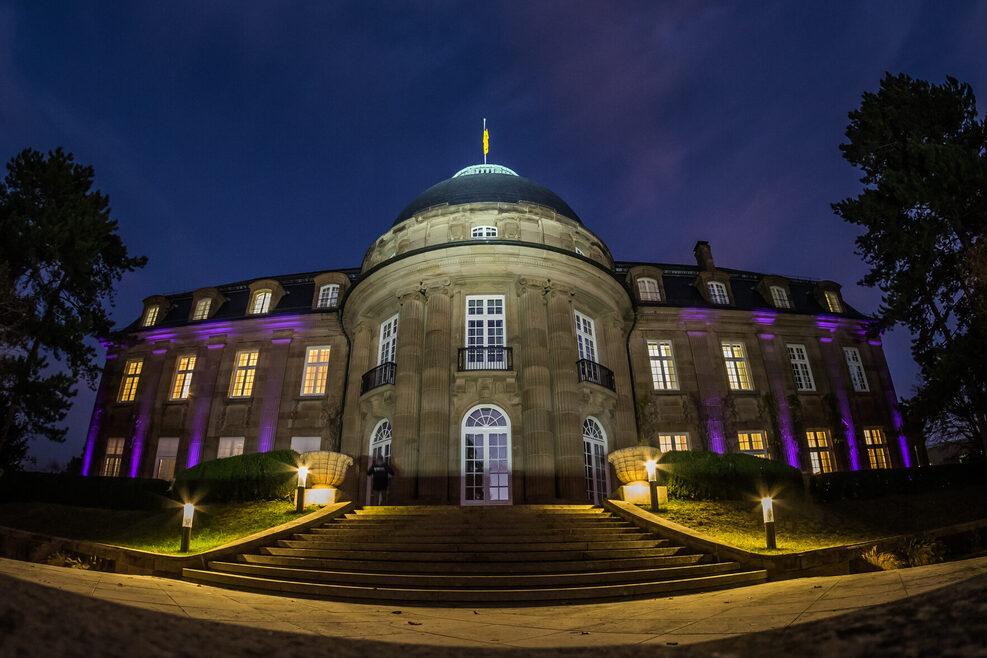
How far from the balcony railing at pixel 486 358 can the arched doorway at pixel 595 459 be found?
3.91 meters

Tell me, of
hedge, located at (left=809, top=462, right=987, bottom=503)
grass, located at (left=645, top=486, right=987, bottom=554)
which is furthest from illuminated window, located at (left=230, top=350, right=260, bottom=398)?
hedge, located at (left=809, top=462, right=987, bottom=503)

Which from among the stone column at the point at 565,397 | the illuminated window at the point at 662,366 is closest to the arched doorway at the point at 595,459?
the stone column at the point at 565,397

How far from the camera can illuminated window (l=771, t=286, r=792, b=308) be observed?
1167 inches

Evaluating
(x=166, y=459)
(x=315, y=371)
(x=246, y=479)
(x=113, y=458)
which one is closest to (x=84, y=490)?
(x=166, y=459)

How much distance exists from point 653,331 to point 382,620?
24544 mm

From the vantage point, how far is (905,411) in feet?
68.0

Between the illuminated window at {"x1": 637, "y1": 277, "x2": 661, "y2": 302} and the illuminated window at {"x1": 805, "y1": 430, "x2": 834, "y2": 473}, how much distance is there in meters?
10.1

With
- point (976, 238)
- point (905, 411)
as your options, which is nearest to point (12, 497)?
point (905, 411)

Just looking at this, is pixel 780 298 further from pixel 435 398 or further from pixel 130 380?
pixel 130 380

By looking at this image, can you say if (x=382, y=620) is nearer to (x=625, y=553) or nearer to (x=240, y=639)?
(x=240, y=639)

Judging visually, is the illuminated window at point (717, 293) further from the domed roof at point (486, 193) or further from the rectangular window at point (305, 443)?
the rectangular window at point (305, 443)

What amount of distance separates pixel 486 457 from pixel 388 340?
23.4ft

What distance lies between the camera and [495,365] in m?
20.4

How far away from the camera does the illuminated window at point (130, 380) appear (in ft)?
93.1
